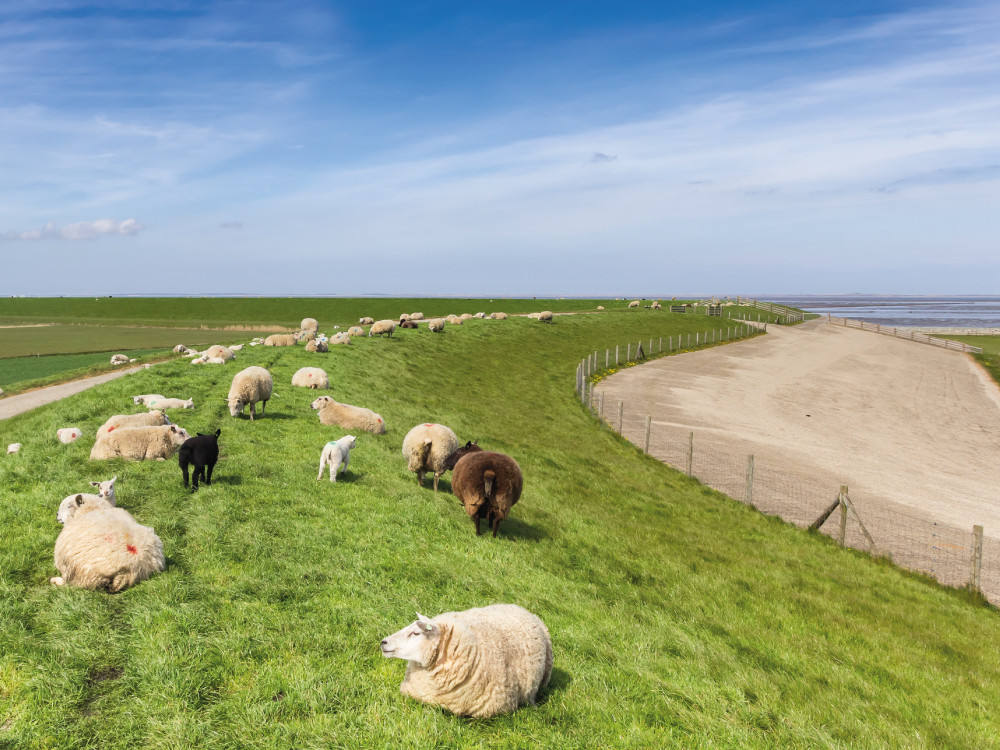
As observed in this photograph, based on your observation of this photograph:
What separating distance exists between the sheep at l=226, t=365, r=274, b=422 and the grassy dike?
25.4 inches

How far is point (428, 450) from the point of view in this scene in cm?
1595

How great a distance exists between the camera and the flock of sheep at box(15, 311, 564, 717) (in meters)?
6.70

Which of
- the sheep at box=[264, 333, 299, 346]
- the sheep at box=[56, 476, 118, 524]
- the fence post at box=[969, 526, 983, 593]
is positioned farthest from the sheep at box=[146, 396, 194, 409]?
the fence post at box=[969, 526, 983, 593]

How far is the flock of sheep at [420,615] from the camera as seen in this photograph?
6699 millimetres

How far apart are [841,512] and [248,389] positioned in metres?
20.3

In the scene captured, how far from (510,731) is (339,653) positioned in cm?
248

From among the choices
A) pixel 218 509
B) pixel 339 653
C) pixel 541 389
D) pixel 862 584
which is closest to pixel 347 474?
pixel 218 509

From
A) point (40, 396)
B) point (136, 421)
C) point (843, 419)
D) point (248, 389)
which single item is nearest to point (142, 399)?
point (248, 389)

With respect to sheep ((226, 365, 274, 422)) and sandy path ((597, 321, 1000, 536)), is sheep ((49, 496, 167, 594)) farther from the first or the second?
sandy path ((597, 321, 1000, 536))

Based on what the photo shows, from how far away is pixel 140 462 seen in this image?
13.8 m

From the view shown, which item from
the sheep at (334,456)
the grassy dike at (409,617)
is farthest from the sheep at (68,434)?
the sheep at (334,456)

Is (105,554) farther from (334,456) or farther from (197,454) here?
(334,456)

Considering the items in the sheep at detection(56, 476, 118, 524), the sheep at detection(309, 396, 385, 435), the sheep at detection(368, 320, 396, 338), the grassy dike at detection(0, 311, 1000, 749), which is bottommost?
the grassy dike at detection(0, 311, 1000, 749)

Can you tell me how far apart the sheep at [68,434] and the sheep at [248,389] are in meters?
4.39
